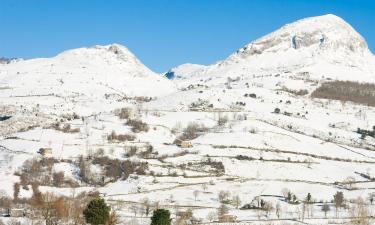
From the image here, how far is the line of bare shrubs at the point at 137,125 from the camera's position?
397 ft

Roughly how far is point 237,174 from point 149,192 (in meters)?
16.3

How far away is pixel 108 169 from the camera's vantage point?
9838 centimetres

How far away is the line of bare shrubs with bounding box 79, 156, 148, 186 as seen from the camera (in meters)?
95.1

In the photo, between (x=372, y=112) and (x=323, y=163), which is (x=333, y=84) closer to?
(x=372, y=112)

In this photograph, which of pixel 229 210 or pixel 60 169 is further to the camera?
pixel 60 169

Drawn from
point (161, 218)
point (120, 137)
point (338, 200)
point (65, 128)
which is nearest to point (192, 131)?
point (120, 137)

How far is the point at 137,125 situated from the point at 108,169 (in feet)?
82.3

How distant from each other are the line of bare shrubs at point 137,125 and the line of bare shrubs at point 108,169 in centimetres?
2029

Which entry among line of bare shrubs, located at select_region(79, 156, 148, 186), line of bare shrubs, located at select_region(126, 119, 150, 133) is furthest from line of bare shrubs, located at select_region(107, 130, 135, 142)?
line of bare shrubs, located at select_region(79, 156, 148, 186)

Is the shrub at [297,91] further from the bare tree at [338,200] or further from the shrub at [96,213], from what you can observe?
the shrub at [96,213]

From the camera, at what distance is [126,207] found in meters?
76.8

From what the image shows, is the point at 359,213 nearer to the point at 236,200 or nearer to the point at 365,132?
the point at 236,200

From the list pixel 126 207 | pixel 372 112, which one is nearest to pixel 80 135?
pixel 126 207

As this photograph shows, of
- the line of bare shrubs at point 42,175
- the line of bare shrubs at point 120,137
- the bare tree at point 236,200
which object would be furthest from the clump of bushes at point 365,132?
the line of bare shrubs at point 42,175
